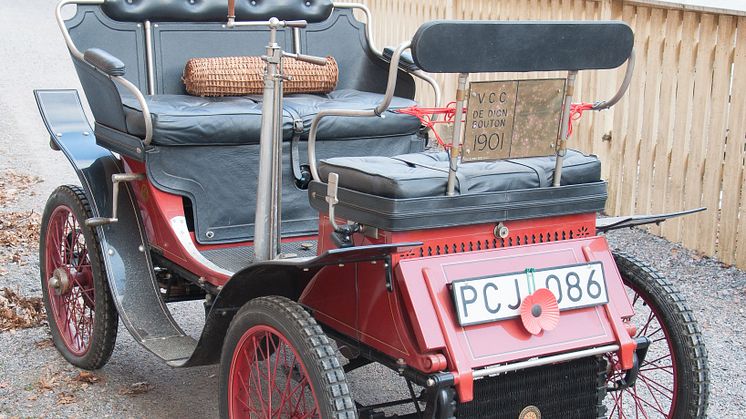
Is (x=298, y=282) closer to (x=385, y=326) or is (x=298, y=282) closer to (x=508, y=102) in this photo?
(x=385, y=326)

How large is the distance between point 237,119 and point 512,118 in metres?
1.29

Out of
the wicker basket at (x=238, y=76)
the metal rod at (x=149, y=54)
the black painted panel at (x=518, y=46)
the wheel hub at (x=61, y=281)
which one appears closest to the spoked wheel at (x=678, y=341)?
the black painted panel at (x=518, y=46)

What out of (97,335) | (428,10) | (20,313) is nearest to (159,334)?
(97,335)

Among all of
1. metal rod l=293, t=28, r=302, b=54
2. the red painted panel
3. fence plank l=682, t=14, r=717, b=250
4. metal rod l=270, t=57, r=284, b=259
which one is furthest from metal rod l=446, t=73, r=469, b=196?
fence plank l=682, t=14, r=717, b=250

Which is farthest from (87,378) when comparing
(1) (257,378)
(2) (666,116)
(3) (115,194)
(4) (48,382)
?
(2) (666,116)

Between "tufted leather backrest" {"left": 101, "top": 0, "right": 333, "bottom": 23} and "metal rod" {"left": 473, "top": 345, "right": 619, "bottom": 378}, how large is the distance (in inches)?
91.1

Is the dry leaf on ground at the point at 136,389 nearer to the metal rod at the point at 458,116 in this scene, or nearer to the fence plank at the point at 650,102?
the metal rod at the point at 458,116

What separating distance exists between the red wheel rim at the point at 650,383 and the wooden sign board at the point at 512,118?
2.37ft

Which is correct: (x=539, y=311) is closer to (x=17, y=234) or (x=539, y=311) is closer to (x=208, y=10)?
(x=208, y=10)

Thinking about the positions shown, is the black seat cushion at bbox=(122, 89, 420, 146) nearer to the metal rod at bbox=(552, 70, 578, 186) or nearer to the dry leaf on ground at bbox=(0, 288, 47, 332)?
the metal rod at bbox=(552, 70, 578, 186)

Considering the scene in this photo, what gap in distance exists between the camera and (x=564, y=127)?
278cm

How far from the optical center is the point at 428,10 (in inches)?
329

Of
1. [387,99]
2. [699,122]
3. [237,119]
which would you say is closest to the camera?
[387,99]

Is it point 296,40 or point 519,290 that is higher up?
point 296,40
